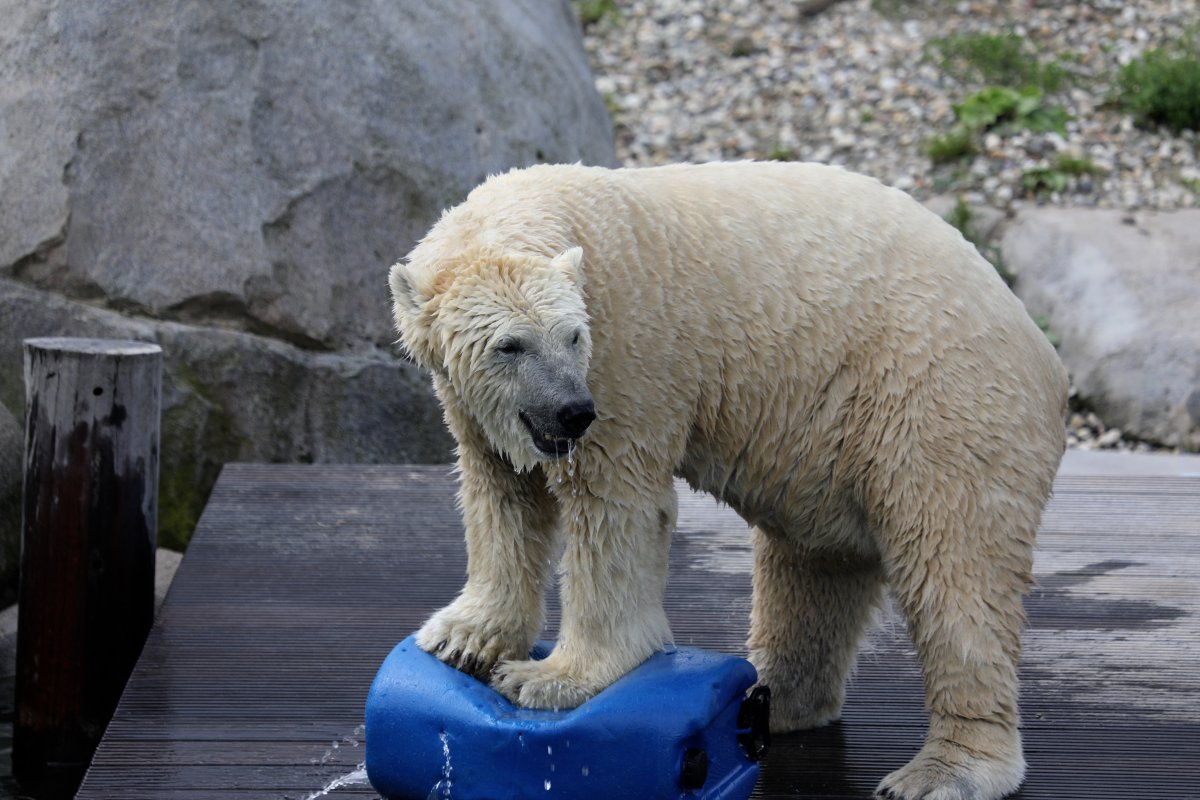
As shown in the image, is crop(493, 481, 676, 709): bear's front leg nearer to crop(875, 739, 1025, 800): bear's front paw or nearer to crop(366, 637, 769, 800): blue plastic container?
crop(366, 637, 769, 800): blue plastic container

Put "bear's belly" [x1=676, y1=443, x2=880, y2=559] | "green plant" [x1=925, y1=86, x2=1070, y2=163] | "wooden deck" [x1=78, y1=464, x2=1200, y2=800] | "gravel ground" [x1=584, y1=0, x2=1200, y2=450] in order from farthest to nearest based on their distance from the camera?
1. "green plant" [x1=925, y1=86, x2=1070, y2=163]
2. "gravel ground" [x1=584, y1=0, x2=1200, y2=450]
3. "wooden deck" [x1=78, y1=464, x2=1200, y2=800]
4. "bear's belly" [x1=676, y1=443, x2=880, y2=559]

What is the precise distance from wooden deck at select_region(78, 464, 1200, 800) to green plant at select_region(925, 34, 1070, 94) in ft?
13.6

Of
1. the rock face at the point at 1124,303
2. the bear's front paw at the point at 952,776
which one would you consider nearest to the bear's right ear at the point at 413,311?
the bear's front paw at the point at 952,776

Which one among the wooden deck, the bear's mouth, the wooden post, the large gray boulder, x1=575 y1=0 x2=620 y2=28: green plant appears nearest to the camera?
the bear's mouth

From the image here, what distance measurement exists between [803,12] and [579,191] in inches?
295

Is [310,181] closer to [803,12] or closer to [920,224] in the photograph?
[920,224]

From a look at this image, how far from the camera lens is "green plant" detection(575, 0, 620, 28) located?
1033 cm

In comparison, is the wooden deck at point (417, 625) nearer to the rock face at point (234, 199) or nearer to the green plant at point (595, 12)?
the rock face at point (234, 199)

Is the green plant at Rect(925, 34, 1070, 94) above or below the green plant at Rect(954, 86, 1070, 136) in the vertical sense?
above

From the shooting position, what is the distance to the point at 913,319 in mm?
3150

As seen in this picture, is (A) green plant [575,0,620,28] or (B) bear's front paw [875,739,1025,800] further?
(A) green plant [575,0,620,28]

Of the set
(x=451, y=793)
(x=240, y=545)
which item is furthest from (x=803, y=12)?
(x=451, y=793)

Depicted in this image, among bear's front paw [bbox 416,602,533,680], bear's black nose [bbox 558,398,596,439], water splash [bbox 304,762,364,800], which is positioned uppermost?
bear's black nose [bbox 558,398,596,439]

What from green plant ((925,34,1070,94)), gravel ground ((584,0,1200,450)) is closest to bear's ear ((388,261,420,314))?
gravel ground ((584,0,1200,450))
